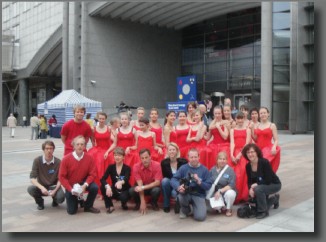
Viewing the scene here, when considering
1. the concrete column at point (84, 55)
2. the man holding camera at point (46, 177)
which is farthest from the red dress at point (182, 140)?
the concrete column at point (84, 55)

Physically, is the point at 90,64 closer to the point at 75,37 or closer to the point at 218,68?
the point at 75,37

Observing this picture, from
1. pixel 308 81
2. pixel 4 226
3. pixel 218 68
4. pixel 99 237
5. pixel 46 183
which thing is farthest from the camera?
pixel 218 68

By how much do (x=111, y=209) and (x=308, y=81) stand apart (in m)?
21.5

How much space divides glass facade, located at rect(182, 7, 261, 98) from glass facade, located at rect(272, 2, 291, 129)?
711 cm

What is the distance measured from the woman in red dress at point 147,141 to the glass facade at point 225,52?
26533mm

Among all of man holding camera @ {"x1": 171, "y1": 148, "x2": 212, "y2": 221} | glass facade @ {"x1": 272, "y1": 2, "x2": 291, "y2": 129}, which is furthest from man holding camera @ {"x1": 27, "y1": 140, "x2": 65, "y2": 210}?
glass facade @ {"x1": 272, "y1": 2, "x2": 291, "y2": 129}

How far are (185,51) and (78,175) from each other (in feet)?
112

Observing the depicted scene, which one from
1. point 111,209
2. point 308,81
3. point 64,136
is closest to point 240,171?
point 111,209

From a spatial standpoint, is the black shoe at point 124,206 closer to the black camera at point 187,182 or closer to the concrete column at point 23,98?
the black camera at point 187,182

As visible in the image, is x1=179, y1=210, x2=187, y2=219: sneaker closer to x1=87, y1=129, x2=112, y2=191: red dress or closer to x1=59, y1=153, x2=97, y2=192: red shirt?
→ x1=59, y1=153, x2=97, y2=192: red shirt

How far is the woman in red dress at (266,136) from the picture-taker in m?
6.93

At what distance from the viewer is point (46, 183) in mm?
6363

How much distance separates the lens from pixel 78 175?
6.09m

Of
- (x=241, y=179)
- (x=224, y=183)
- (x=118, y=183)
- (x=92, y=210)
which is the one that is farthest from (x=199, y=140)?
(x=92, y=210)
